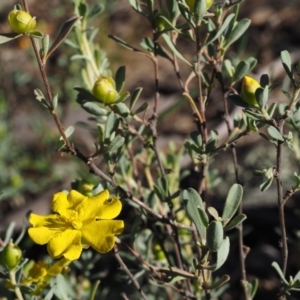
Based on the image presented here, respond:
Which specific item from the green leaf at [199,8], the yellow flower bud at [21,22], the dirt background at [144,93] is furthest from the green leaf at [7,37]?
the dirt background at [144,93]

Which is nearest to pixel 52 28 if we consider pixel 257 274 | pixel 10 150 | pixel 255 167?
pixel 10 150

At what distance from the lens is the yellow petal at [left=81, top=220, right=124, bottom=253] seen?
96 cm

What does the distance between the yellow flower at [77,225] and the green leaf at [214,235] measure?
15 cm

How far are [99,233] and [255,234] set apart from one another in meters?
1.51

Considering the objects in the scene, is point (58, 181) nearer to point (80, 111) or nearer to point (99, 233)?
point (80, 111)

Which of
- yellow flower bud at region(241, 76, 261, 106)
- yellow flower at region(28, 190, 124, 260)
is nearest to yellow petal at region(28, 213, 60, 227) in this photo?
yellow flower at region(28, 190, 124, 260)

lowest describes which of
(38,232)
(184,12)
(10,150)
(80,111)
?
(80,111)

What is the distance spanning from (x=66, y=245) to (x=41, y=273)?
26 centimetres

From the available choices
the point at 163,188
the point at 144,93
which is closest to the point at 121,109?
the point at 163,188

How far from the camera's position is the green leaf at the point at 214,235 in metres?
0.87

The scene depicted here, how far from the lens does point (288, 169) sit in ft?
8.19

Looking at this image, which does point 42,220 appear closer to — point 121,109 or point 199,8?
point 121,109

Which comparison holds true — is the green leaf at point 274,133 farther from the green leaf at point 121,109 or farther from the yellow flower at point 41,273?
the yellow flower at point 41,273

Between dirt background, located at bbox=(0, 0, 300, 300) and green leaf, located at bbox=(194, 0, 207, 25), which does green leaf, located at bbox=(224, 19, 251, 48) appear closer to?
green leaf, located at bbox=(194, 0, 207, 25)
